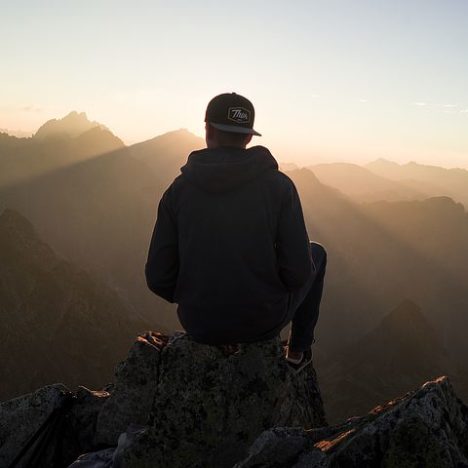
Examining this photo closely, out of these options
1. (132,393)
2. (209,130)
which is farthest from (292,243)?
(132,393)

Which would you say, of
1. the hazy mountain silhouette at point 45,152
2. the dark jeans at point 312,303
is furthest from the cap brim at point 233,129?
the hazy mountain silhouette at point 45,152

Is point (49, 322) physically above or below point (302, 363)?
below

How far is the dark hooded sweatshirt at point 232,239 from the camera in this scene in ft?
11.6

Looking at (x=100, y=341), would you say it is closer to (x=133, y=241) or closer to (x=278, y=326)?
(x=278, y=326)

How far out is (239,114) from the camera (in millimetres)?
3605

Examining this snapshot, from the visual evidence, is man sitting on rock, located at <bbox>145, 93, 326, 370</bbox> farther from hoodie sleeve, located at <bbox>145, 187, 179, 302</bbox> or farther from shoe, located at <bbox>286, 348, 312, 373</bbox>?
shoe, located at <bbox>286, 348, 312, 373</bbox>

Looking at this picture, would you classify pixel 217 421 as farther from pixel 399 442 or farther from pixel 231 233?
pixel 231 233

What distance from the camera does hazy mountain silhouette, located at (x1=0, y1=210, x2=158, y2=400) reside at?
41688 mm

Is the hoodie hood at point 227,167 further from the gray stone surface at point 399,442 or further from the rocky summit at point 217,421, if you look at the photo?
the gray stone surface at point 399,442

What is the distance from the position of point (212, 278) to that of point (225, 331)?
22.8 inches

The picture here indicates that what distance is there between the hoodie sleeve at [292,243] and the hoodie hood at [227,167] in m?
0.31

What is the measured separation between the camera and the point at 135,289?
94000 mm

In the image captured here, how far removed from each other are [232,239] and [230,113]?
1.05 m

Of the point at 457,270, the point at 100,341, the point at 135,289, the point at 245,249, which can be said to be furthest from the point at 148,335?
the point at 457,270
